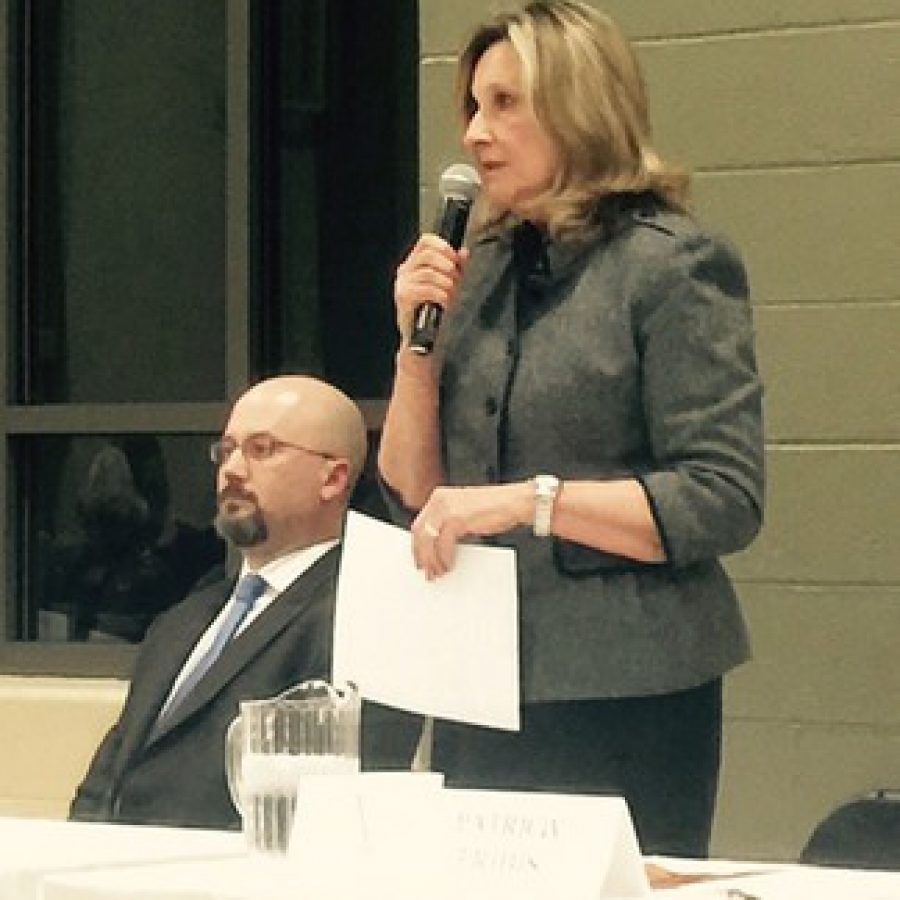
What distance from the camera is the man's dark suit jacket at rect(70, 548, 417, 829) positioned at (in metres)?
2.98

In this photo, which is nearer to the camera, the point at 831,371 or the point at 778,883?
the point at 778,883

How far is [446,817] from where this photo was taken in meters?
1.60

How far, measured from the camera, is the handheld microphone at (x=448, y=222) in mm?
2205

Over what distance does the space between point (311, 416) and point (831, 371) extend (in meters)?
0.78

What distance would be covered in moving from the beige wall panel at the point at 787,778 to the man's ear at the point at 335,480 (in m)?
0.67

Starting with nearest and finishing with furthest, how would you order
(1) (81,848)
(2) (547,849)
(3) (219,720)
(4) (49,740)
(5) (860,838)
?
(2) (547,849)
(1) (81,848)
(5) (860,838)
(3) (219,720)
(4) (49,740)

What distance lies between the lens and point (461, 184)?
2301mm

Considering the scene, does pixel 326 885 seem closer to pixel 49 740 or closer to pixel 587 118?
pixel 587 118

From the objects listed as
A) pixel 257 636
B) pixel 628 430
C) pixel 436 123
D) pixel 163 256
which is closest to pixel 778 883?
pixel 628 430

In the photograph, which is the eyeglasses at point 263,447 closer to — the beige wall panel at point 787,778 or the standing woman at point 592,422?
the beige wall panel at point 787,778

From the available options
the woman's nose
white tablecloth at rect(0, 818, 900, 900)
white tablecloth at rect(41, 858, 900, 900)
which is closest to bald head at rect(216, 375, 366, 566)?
the woman's nose

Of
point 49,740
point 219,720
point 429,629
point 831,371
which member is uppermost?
point 831,371

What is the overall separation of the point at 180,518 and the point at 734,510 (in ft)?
7.48

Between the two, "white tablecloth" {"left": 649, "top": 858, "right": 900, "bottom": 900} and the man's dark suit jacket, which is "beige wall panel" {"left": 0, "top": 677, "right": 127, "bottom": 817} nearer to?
the man's dark suit jacket
